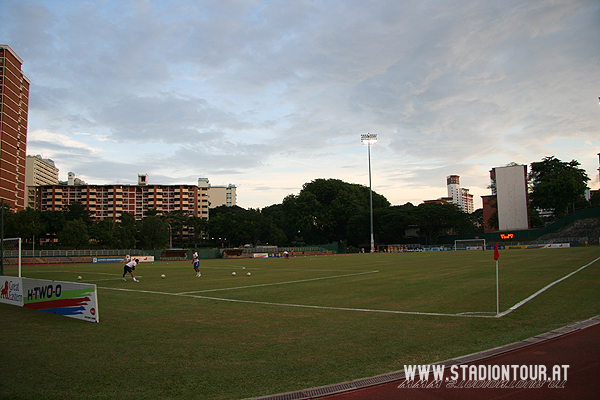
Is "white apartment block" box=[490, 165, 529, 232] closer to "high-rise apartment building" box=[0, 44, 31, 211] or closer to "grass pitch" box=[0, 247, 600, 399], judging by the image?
"grass pitch" box=[0, 247, 600, 399]

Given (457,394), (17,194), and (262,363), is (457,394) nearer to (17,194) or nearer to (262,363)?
(262,363)

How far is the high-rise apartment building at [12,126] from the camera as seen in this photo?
8906 centimetres

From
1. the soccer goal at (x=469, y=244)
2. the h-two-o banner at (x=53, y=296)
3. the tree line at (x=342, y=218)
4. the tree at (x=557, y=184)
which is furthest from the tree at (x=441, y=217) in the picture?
the h-two-o banner at (x=53, y=296)

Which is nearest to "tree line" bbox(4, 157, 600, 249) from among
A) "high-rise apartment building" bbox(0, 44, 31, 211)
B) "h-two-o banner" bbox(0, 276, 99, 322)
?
"high-rise apartment building" bbox(0, 44, 31, 211)

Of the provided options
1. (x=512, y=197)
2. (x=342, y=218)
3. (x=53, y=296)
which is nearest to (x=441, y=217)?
(x=512, y=197)

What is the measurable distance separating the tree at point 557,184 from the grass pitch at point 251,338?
93.6 metres

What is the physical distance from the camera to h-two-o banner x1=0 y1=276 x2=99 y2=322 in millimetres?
10789

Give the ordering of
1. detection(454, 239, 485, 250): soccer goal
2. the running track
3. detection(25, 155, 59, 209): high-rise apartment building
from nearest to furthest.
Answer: the running track, detection(454, 239, 485, 250): soccer goal, detection(25, 155, 59, 209): high-rise apartment building

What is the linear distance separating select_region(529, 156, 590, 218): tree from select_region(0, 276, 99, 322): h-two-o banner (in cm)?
10704

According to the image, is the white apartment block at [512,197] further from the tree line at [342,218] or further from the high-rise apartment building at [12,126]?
the high-rise apartment building at [12,126]

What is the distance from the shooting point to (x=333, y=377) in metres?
5.94

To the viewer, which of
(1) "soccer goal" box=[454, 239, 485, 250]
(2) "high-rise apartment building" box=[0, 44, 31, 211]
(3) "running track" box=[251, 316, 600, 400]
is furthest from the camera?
(2) "high-rise apartment building" box=[0, 44, 31, 211]

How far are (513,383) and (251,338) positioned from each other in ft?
17.1

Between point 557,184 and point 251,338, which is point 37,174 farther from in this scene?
point 251,338
